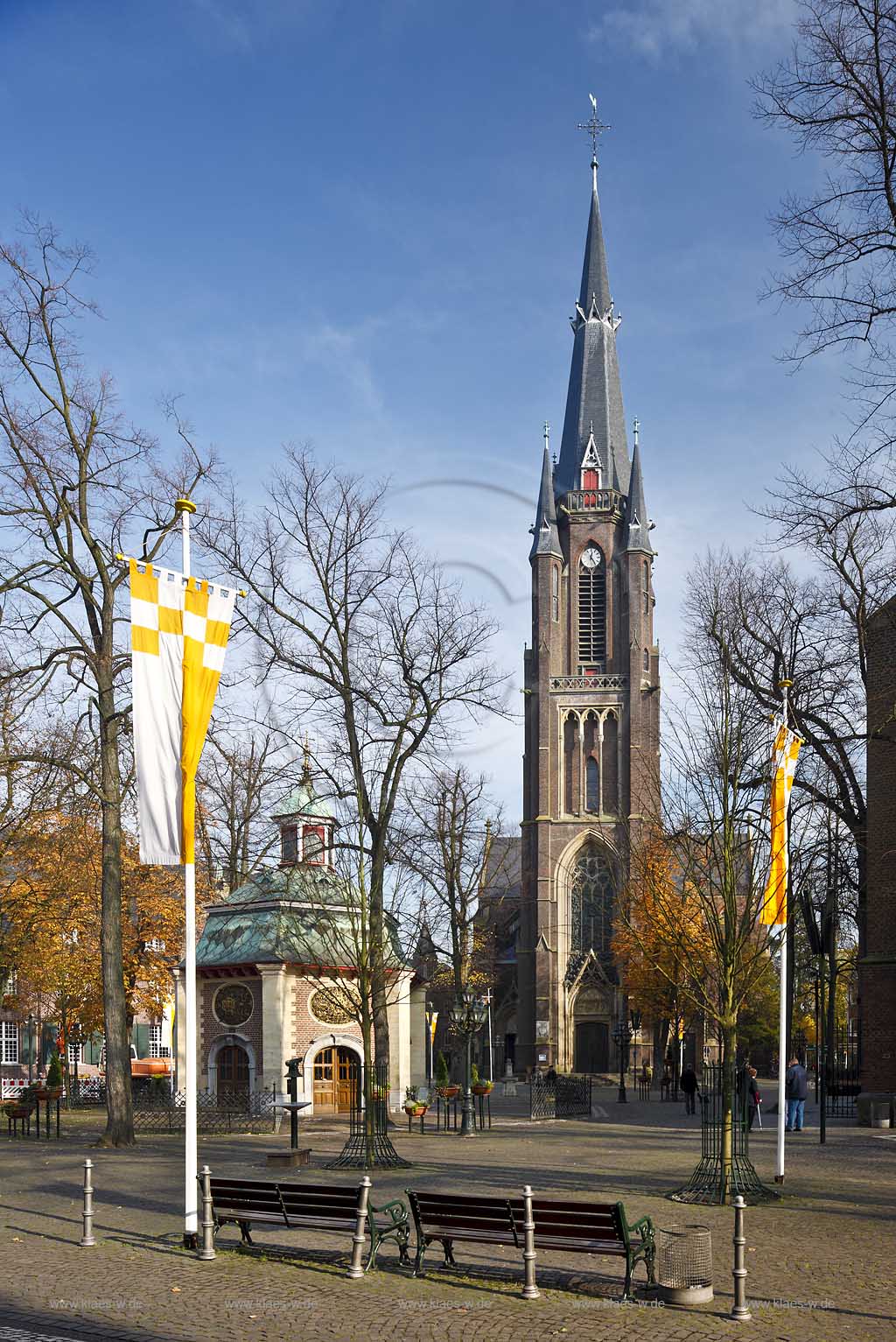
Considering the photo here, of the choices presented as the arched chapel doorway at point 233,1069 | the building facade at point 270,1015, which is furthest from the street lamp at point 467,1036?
the arched chapel doorway at point 233,1069

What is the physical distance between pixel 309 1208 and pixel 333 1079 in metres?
26.8

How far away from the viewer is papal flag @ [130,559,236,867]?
51.1ft

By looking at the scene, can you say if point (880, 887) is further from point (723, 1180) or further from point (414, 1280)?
point (414, 1280)

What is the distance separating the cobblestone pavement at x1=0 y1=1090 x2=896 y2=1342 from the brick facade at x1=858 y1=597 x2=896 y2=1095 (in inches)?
429

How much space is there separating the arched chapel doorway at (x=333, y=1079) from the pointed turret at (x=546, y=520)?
51.3 meters

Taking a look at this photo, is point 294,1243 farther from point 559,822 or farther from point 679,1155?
point 559,822

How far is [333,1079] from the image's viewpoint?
3956cm

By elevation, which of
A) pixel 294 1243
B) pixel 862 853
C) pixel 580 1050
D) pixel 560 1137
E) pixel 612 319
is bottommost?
pixel 580 1050

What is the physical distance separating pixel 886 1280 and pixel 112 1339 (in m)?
7.00

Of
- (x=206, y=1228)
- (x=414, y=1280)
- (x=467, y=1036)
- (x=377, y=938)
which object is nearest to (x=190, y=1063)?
(x=206, y=1228)

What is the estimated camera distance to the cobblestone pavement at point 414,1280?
434 inches

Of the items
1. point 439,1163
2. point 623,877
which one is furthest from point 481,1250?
point 623,877

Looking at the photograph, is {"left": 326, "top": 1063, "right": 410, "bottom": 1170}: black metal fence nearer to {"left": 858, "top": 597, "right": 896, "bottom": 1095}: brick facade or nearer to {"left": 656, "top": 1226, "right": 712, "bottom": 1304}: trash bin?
{"left": 656, "top": 1226, "right": 712, "bottom": 1304}: trash bin

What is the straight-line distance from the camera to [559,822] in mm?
81688
